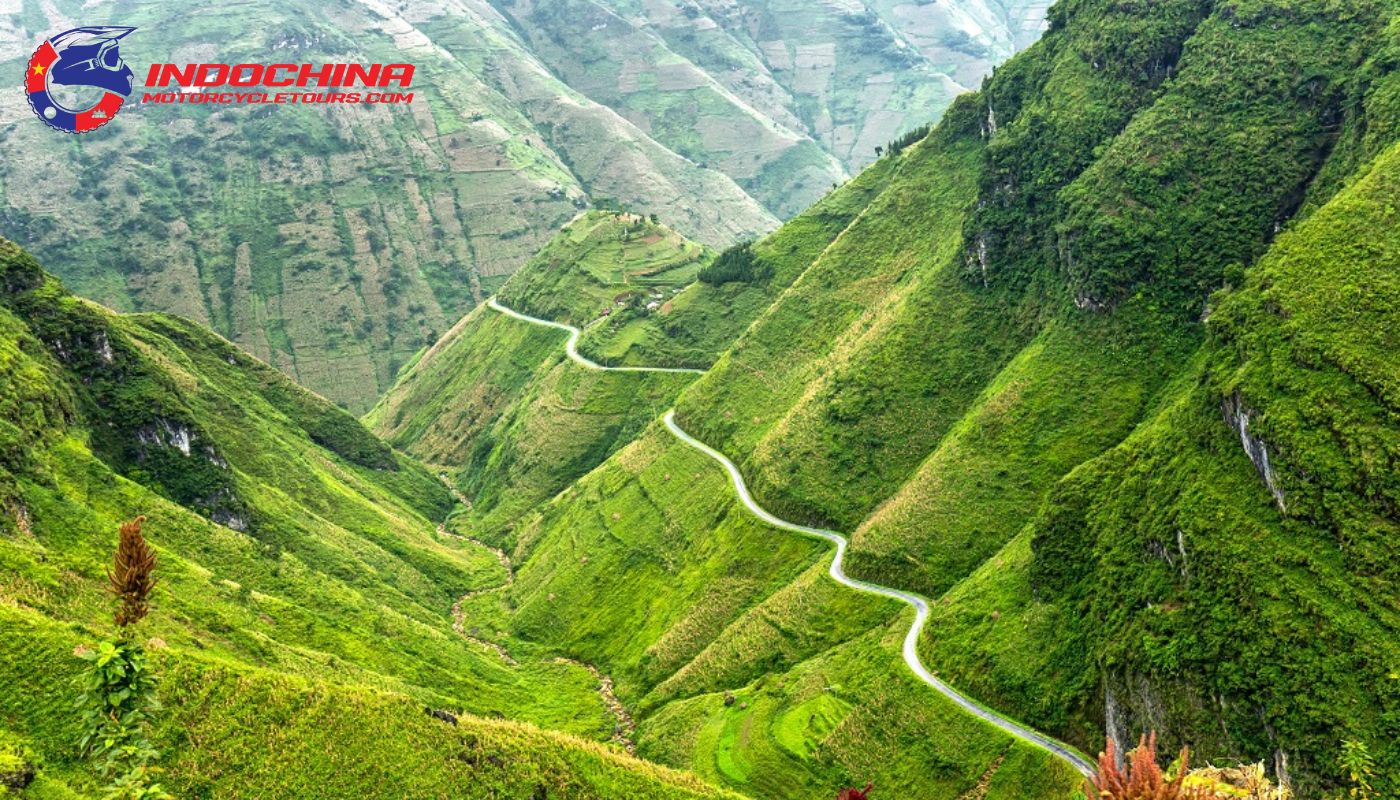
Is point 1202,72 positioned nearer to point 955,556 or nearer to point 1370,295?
point 1370,295

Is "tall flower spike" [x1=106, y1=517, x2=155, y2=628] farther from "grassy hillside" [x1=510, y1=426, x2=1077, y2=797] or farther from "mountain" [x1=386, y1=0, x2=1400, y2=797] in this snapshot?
"grassy hillside" [x1=510, y1=426, x2=1077, y2=797]

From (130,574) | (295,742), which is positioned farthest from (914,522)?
(130,574)

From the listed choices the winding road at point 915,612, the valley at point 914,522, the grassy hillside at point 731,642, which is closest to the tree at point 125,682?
the valley at point 914,522

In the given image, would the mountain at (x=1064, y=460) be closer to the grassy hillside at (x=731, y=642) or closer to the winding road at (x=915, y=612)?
the grassy hillside at (x=731, y=642)

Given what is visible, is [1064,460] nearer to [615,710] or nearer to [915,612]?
[915,612]

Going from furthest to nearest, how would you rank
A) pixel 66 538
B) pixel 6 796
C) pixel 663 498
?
pixel 663 498, pixel 66 538, pixel 6 796

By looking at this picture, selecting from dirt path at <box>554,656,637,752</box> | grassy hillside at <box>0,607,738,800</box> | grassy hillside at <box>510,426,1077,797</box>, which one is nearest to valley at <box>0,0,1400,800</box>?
grassy hillside at <box>0,607,738,800</box>

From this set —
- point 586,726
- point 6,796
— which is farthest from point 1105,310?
point 6,796

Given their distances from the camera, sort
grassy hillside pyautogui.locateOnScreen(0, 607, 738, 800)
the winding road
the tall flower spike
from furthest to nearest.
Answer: the winding road
grassy hillside pyautogui.locateOnScreen(0, 607, 738, 800)
the tall flower spike
